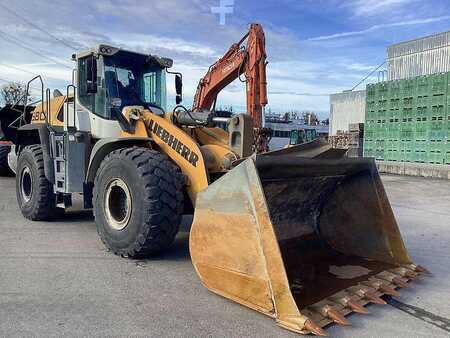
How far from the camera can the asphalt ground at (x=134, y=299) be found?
375 cm

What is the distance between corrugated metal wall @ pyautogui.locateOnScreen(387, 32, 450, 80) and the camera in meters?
23.5

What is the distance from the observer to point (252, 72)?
8.98 m

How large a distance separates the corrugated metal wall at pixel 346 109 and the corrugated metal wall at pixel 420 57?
2.14 metres

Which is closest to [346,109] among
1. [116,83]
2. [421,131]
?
[421,131]

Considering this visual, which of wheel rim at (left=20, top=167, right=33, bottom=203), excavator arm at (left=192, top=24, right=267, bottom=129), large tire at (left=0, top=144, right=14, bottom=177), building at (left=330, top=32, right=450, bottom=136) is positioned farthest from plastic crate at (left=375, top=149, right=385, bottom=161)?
wheel rim at (left=20, top=167, right=33, bottom=203)

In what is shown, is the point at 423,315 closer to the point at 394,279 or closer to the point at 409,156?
the point at 394,279

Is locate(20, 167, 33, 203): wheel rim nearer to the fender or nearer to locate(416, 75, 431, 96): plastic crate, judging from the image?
the fender

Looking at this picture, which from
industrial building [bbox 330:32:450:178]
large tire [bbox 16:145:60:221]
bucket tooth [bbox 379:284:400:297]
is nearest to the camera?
bucket tooth [bbox 379:284:400:297]

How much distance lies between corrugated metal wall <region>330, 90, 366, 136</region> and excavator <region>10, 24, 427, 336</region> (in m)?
20.2

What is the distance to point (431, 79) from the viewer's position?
1794 cm

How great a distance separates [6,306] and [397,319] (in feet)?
11.1

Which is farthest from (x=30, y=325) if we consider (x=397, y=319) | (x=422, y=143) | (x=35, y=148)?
(x=422, y=143)

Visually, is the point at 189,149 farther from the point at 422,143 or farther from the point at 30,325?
the point at 422,143

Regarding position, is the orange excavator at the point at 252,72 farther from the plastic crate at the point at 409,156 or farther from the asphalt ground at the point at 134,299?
the plastic crate at the point at 409,156
